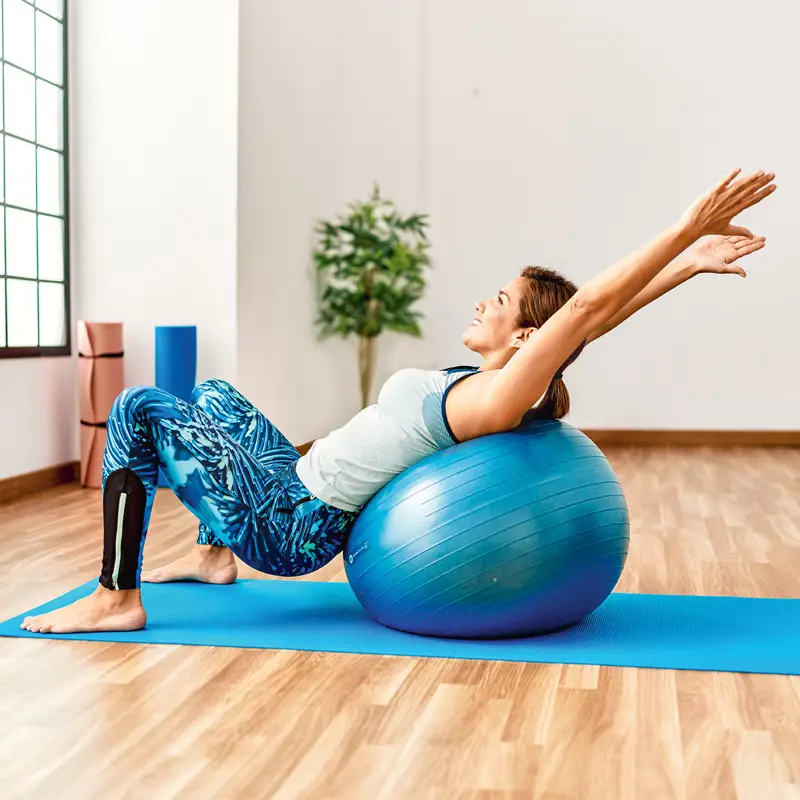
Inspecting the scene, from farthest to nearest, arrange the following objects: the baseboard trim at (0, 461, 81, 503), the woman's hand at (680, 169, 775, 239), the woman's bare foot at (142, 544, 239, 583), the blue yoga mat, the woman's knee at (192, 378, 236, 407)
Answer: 1. the baseboard trim at (0, 461, 81, 503)
2. the woman's bare foot at (142, 544, 239, 583)
3. the woman's knee at (192, 378, 236, 407)
4. the blue yoga mat
5. the woman's hand at (680, 169, 775, 239)

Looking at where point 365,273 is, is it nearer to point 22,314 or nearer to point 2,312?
point 22,314

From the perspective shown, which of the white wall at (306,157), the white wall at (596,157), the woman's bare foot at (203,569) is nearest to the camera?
the woman's bare foot at (203,569)

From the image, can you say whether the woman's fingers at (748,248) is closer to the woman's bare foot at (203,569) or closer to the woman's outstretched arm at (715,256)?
the woman's outstretched arm at (715,256)

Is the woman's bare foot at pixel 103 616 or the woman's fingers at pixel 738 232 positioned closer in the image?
the woman's fingers at pixel 738 232

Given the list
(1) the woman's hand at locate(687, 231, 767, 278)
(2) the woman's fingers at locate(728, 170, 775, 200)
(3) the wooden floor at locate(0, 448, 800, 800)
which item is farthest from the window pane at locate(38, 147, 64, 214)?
(2) the woman's fingers at locate(728, 170, 775, 200)

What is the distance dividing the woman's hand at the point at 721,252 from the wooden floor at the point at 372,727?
2.51 feet

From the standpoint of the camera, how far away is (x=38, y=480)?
4.64m

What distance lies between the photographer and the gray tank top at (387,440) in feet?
7.70

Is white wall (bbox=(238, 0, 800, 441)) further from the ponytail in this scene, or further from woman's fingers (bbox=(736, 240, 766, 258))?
woman's fingers (bbox=(736, 240, 766, 258))

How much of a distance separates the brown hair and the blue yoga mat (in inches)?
19.4

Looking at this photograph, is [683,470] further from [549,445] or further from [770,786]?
[770,786]

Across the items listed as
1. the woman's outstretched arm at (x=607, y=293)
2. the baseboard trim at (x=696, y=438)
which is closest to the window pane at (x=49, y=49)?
the woman's outstretched arm at (x=607, y=293)

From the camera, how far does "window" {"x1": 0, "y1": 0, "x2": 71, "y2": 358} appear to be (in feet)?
14.7

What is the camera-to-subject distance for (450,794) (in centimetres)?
153
